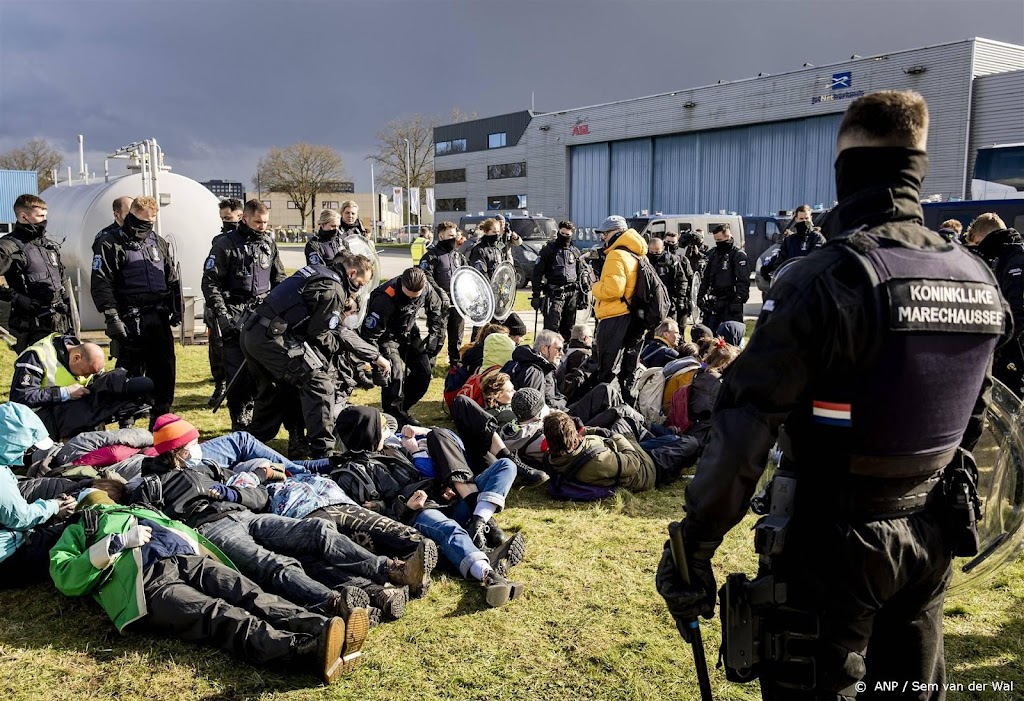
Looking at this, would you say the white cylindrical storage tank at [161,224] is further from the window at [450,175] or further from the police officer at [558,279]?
the window at [450,175]

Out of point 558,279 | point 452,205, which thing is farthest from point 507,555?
point 452,205

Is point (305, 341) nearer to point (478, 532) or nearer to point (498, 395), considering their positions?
point (498, 395)

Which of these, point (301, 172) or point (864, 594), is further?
point (301, 172)

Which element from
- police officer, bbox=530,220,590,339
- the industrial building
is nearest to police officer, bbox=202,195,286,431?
police officer, bbox=530,220,590,339

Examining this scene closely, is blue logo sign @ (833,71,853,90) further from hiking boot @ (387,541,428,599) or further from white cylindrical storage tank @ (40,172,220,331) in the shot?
hiking boot @ (387,541,428,599)

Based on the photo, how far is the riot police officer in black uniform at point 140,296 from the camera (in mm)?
7043

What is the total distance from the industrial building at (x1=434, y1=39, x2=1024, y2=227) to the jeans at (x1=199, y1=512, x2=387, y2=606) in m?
24.4

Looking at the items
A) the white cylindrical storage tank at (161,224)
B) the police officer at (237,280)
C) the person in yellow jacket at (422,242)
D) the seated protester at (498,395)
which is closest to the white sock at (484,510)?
the seated protester at (498,395)

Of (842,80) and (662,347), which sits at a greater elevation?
(842,80)

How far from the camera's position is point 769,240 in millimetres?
21688

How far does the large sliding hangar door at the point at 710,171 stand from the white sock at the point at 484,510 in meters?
27.9

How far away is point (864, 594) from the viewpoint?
2.04m

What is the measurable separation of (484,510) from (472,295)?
588 centimetres

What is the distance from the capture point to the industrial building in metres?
25.9
